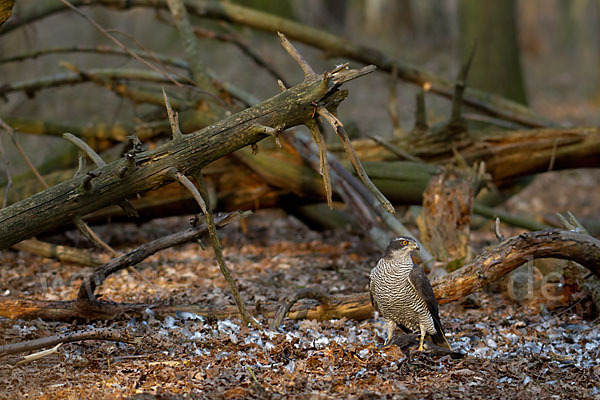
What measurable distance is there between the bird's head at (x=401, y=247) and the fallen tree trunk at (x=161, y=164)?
1.19 meters

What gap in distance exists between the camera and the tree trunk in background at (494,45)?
936 centimetres

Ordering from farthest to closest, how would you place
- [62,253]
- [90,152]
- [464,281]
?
1. [62,253]
2. [464,281]
3. [90,152]

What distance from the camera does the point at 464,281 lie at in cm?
421

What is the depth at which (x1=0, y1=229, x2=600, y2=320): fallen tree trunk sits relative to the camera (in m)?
4.05

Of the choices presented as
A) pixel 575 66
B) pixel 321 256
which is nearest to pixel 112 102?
pixel 321 256

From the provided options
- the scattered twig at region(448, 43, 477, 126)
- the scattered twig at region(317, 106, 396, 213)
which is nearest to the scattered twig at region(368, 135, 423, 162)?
the scattered twig at region(448, 43, 477, 126)

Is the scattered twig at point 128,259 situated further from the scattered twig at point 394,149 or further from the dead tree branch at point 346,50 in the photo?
the dead tree branch at point 346,50

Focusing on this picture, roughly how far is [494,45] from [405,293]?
6.77 metres

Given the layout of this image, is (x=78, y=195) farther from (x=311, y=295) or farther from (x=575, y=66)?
(x=575, y=66)

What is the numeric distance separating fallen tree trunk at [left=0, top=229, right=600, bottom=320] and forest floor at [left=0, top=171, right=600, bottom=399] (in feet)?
0.26

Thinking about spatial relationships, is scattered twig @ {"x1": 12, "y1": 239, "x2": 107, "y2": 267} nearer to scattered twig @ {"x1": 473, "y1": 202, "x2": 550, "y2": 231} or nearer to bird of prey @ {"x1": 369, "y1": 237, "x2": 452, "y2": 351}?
bird of prey @ {"x1": 369, "y1": 237, "x2": 452, "y2": 351}

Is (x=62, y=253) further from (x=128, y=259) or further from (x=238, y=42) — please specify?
(x=238, y=42)

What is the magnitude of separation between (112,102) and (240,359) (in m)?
10.5

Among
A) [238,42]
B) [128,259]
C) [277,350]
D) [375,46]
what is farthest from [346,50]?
[375,46]
